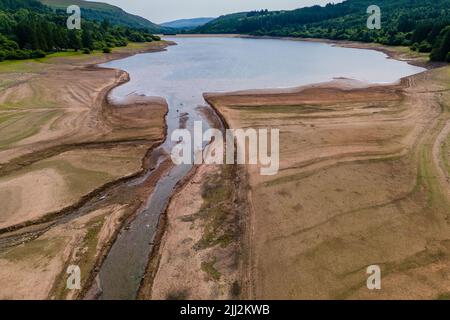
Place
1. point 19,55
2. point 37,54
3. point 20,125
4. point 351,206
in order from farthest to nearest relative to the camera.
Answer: point 37,54, point 19,55, point 20,125, point 351,206

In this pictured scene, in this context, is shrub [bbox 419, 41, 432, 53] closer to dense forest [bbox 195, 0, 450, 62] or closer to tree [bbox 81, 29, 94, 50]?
dense forest [bbox 195, 0, 450, 62]

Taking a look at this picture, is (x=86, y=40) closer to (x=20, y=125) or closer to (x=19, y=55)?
(x=19, y=55)

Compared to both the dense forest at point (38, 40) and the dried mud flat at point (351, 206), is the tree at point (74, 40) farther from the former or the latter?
the dried mud flat at point (351, 206)

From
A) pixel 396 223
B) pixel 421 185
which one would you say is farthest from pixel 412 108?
pixel 396 223

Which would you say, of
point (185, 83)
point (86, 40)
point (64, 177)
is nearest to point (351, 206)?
point (64, 177)

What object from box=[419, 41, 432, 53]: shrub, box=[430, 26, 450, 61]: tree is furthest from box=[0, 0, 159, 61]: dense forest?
box=[419, 41, 432, 53]: shrub
